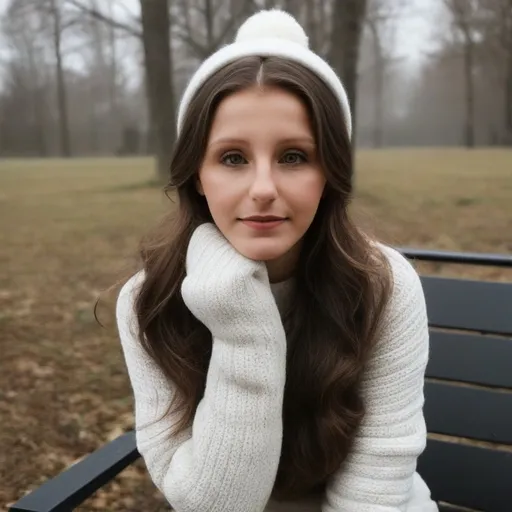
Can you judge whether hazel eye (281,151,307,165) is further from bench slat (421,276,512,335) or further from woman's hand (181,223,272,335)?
bench slat (421,276,512,335)

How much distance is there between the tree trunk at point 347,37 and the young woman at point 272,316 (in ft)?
21.7

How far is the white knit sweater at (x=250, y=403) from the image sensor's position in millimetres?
1335

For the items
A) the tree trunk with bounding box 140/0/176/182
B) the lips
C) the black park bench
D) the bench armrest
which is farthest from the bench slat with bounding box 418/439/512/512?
the tree trunk with bounding box 140/0/176/182

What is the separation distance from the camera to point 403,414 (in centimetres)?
144

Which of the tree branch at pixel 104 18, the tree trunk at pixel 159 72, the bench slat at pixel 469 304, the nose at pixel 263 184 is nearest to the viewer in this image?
the nose at pixel 263 184

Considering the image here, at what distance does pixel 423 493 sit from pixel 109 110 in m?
35.9

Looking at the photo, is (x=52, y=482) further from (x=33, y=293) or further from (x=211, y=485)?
(x=33, y=293)

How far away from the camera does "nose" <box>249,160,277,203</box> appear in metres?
1.23

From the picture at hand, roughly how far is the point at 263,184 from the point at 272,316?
0.28 meters

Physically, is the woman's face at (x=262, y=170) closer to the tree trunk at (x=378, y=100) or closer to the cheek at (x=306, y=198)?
the cheek at (x=306, y=198)

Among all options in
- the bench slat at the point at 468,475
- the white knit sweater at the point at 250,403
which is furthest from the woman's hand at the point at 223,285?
the bench slat at the point at 468,475

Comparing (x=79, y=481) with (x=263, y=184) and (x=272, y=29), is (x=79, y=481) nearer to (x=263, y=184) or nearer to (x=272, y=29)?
(x=263, y=184)

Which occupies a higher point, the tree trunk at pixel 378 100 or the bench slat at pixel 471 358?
the tree trunk at pixel 378 100

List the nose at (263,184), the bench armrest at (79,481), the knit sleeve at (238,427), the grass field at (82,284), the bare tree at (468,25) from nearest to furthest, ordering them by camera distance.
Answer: the nose at (263,184) < the knit sleeve at (238,427) < the bench armrest at (79,481) < the grass field at (82,284) < the bare tree at (468,25)
